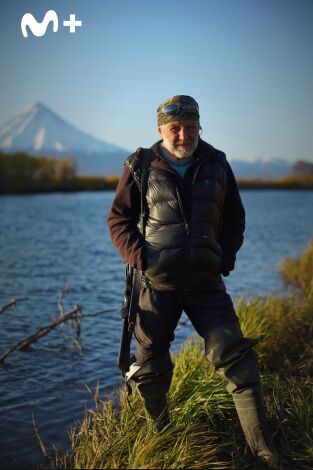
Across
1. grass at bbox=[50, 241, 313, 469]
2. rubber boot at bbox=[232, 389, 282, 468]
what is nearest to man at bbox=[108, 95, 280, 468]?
rubber boot at bbox=[232, 389, 282, 468]

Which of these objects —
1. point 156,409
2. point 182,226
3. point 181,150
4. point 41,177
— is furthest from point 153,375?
point 41,177

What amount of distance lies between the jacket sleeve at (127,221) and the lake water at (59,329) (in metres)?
2.31

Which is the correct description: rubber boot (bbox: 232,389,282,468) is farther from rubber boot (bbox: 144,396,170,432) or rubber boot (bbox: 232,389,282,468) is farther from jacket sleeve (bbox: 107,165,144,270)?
jacket sleeve (bbox: 107,165,144,270)

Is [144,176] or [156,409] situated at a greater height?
[144,176]

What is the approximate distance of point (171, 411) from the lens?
14.0 feet

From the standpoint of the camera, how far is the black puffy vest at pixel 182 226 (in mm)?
3764

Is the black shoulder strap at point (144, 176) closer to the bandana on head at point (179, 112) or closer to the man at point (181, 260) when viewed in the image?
the man at point (181, 260)

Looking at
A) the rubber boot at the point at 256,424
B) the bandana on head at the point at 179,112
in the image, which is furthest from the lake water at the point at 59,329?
the bandana on head at the point at 179,112

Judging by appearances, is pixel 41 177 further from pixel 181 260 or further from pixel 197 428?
pixel 181 260

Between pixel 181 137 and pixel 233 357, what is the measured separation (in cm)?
166

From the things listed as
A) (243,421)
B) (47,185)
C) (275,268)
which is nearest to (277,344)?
(243,421)

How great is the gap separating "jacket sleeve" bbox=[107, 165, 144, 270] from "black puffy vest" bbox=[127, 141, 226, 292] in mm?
73

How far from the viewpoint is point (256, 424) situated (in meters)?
3.70

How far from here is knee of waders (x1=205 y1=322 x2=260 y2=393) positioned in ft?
12.1
